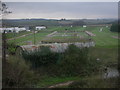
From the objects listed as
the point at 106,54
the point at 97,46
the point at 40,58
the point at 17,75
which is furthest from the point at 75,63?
the point at 97,46

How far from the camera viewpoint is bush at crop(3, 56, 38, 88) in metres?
6.79

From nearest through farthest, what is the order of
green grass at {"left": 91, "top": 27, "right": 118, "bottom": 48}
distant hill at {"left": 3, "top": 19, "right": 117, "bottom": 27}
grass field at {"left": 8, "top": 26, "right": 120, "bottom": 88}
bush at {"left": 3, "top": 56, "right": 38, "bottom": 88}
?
bush at {"left": 3, "top": 56, "right": 38, "bottom": 88}, grass field at {"left": 8, "top": 26, "right": 120, "bottom": 88}, green grass at {"left": 91, "top": 27, "right": 118, "bottom": 48}, distant hill at {"left": 3, "top": 19, "right": 117, "bottom": 27}

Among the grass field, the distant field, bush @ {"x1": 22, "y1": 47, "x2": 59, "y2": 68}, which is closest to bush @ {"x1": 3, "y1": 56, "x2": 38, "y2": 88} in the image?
the grass field

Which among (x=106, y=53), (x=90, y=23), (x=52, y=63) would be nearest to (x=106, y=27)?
(x=90, y=23)

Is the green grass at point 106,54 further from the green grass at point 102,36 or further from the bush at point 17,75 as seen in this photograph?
the bush at point 17,75

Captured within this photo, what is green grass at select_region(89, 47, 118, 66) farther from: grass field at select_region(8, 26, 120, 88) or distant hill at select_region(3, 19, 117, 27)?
distant hill at select_region(3, 19, 117, 27)

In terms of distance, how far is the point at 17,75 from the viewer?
7.12 m

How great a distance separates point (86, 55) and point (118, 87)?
412 centimetres

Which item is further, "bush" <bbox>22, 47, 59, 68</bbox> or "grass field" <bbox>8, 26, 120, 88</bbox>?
"bush" <bbox>22, 47, 59, 68</bbox>

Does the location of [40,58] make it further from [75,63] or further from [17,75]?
[17,75]

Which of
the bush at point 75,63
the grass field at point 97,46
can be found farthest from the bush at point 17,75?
the bush at point 75,63

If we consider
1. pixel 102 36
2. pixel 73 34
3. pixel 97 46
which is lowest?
pixel 97 46

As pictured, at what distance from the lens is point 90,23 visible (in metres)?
17.9

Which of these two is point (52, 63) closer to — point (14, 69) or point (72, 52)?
point (72, 52)
